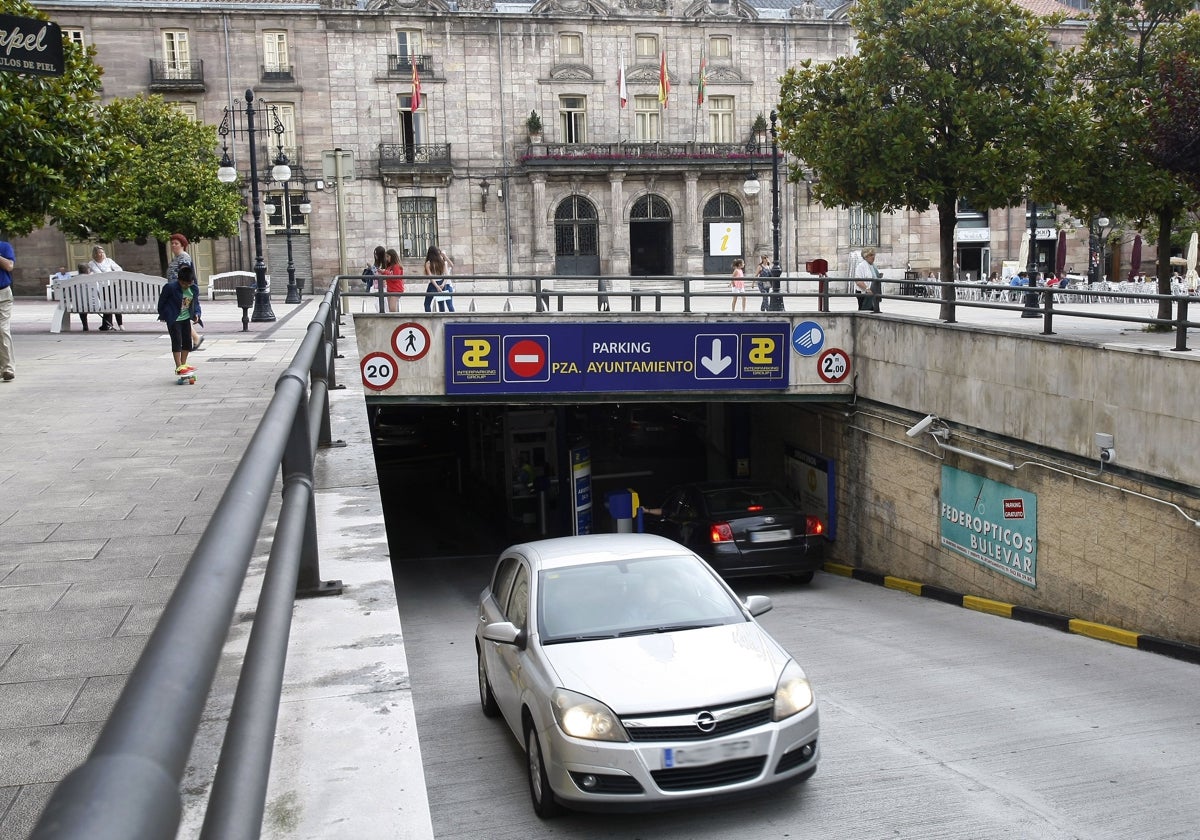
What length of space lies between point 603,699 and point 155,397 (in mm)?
7637

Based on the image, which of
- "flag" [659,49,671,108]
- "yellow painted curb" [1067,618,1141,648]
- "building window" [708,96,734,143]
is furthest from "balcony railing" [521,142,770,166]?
"yellow painted curb" [1067,618,1141,648]

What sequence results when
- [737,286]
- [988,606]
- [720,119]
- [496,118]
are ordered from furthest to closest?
1. [720,119]
2. [496,118]
3. [737,286]
4. [988,606]

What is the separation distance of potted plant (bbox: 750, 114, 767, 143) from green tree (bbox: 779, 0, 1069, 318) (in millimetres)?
28194

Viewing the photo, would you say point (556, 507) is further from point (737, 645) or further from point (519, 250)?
point (519, 250)

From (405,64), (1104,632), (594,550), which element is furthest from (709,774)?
(405,64)

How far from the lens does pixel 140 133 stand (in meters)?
42.8

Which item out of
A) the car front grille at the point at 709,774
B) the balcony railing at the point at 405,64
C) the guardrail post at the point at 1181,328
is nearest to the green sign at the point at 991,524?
the guardrail post at the point at 1181,328

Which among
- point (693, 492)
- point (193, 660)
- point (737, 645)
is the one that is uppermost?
point (193, 660)

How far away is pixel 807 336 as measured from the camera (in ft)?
68.9

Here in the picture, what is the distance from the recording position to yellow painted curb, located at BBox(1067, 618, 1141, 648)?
12.9m

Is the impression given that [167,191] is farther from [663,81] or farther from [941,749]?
[941,749]

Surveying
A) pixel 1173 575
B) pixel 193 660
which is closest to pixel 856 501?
pixel 1173 575

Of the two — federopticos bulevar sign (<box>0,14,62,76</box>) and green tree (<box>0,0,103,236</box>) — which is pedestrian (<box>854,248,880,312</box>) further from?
federopticos bulevar sign (<box>0,14,62,76</box>)

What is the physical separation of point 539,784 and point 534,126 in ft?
142
